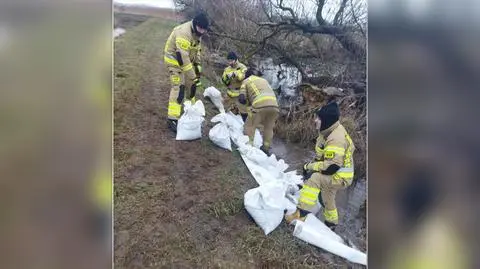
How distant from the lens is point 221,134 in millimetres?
2811

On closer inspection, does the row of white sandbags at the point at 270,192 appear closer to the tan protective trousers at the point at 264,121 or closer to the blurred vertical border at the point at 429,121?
the tan protective trousers at the point at 264,121

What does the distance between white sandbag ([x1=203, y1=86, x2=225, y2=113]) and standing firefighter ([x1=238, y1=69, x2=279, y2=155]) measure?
137mm

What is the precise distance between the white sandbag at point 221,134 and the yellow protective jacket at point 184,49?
0.31 metres

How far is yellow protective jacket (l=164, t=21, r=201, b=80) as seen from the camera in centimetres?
278

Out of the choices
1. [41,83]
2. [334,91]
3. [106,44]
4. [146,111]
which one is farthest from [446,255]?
[41,83]

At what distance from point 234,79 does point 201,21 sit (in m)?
0.39

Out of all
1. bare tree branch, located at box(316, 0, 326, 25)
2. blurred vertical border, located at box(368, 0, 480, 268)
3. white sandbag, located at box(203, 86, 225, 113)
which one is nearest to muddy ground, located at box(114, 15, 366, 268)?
white sandbag, located at box(203, 86, 225, 113)

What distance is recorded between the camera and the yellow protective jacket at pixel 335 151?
272 centimetres

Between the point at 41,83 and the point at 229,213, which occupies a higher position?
the point at 41,83

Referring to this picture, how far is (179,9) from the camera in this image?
9.05 ft

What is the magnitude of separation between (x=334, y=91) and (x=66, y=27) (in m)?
1.54

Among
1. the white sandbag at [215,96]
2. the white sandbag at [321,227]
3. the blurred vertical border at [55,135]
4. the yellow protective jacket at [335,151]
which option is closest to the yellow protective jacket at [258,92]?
the white sandbag at [215,96]

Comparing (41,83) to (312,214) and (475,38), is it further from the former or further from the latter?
(475,38)

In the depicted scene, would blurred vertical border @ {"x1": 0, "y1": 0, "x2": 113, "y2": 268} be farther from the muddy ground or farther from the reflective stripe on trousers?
the reflective stripe on trousers
